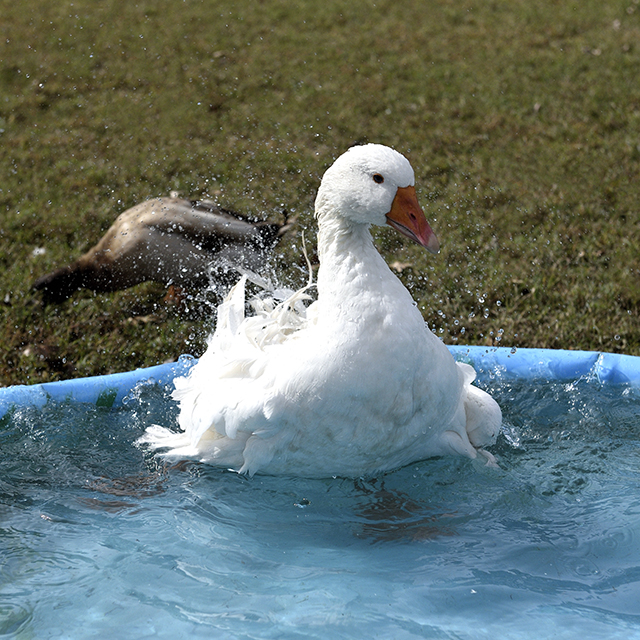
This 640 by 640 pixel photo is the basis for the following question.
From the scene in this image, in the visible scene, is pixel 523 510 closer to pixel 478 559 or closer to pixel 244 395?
pixel 478 559

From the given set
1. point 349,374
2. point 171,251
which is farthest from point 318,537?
point 171,251

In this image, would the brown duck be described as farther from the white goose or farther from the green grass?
the white goose

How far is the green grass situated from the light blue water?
1258 mm

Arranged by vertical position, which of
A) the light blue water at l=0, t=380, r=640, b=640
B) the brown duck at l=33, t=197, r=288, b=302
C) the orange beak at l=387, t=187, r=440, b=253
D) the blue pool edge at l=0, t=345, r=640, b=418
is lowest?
the light blue water at l=0, t=380, r=640, b=640

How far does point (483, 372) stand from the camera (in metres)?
4.18

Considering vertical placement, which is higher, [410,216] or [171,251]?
[410,216]

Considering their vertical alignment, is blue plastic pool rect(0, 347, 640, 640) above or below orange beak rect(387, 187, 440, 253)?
below

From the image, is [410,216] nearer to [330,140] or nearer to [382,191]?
[382,191]

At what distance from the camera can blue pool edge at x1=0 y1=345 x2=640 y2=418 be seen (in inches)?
154

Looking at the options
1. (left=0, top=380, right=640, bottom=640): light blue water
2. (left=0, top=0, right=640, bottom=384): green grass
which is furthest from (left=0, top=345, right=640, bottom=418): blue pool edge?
(left=0, top=0, right=640, bottom=384): green grass

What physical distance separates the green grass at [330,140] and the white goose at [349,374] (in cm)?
175

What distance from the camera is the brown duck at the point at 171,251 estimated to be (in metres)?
5.05

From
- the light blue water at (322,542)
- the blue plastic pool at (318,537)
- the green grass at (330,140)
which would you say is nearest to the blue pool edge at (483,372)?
the blue plastic pool at (318,537)

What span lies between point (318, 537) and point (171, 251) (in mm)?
2653
